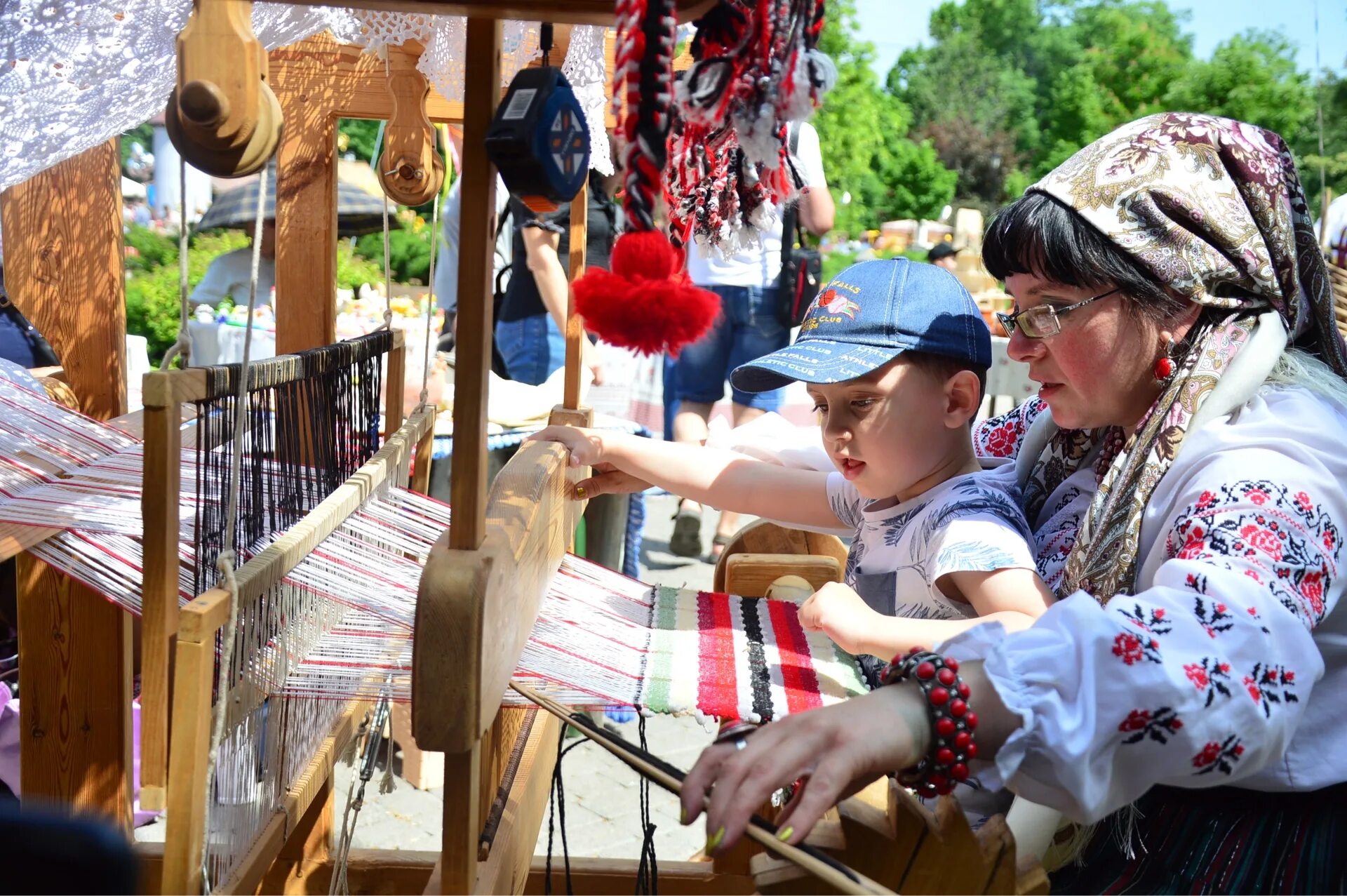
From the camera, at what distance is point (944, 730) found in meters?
0.98

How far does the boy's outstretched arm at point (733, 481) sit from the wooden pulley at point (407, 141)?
553 mm

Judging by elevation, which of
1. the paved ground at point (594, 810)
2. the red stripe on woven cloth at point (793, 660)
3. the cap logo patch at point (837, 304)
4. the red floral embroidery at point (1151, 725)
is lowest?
the paved ground at point (594, 810)

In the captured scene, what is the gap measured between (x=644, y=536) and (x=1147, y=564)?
4.34m

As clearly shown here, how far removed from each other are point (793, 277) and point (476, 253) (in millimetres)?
3535

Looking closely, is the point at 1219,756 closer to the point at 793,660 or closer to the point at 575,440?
the point at 793,660

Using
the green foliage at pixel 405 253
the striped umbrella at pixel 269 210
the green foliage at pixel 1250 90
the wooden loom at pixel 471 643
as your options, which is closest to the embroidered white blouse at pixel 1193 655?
the wooden loom at pixel 471 643

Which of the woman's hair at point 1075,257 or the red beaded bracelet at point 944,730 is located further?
the woman's hair at point 1075,257

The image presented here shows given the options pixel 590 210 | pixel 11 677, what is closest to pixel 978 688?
pixel 11 677

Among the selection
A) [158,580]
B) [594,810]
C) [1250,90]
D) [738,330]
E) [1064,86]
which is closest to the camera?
[158,580]

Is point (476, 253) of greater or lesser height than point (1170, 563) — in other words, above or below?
above

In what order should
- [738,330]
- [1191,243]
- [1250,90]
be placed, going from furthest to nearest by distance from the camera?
[1250,90] → [738,330] → [1191,243]

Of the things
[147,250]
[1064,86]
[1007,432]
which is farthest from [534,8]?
[1064,86]

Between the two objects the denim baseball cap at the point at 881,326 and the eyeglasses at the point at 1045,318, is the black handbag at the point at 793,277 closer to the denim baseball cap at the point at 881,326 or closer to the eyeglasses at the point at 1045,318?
the denim baseball cap at the point at 881,326

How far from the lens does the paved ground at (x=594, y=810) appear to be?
272 centimetres
